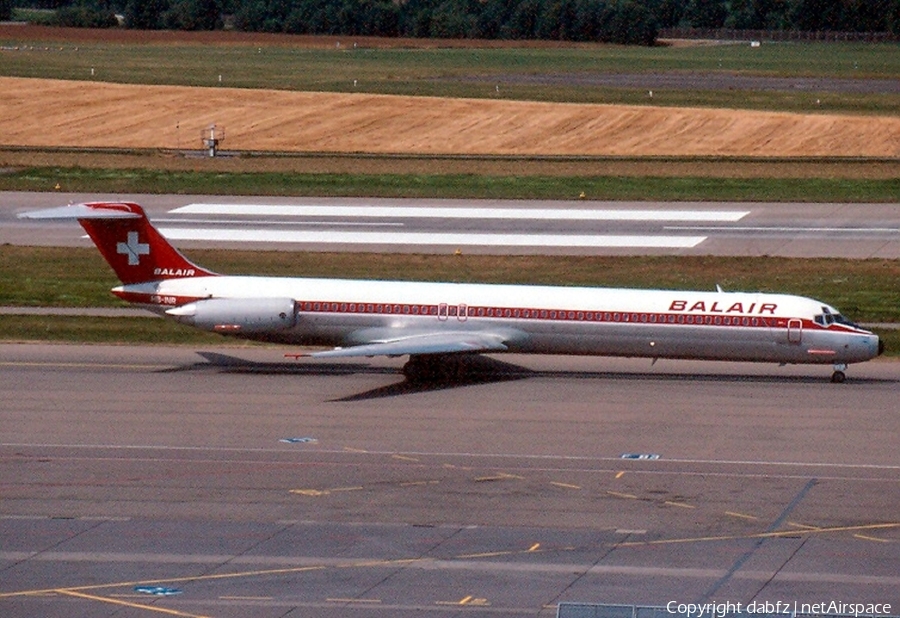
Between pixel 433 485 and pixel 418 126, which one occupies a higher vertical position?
pixel 418 126

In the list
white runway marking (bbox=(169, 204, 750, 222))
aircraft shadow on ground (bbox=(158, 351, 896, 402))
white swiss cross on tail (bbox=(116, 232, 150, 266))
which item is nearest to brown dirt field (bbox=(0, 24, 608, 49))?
white runway marking (bbox=(169, 204, 750, 222))

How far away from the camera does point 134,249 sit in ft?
149

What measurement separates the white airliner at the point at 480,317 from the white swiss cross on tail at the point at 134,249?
0.03 metres

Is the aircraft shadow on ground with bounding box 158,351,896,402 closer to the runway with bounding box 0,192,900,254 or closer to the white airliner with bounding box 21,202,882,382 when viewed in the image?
the white airliner with bounding box 21,202,882,382

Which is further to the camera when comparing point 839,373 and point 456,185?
point 456,185

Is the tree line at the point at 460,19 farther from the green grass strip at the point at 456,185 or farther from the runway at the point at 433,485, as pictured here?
the runway at the point at 433,485

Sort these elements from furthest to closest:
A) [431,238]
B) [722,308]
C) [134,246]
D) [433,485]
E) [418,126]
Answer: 1. [418,126]
2. [431,238]
3. [134,246]
4. [722,308]
5. [433,485]

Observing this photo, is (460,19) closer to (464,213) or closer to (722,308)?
(464,213)

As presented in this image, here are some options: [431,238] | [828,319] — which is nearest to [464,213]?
[431,238]

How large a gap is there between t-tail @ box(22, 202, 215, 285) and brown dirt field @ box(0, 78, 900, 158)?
45.4m

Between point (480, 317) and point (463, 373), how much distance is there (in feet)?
6.25

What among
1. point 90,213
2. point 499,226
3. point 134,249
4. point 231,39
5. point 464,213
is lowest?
point 499,226

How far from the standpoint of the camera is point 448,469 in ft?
112

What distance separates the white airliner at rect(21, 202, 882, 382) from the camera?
1711 inches
